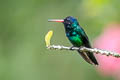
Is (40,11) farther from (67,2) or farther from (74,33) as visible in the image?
(74,33)

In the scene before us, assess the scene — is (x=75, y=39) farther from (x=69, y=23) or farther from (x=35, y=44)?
(x=35, y=44)

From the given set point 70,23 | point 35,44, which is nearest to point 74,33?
point 70,23

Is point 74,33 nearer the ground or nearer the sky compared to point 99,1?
nearer the ground

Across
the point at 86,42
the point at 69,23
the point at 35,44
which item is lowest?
the point at 86,42

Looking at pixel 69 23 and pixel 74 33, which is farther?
pixel 74 33

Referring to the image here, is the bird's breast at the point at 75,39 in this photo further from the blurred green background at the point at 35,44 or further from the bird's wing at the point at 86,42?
the blurred green background at the point at 35,44

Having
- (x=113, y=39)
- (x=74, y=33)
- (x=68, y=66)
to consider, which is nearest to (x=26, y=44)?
(x=68, y=66)

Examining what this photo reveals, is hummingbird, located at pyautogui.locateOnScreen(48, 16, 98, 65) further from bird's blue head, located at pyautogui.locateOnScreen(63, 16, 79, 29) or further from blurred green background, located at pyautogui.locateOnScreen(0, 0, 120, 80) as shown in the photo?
blurred green background, located at pyautogui.locateOnScreen(0, 0, 120, 80)

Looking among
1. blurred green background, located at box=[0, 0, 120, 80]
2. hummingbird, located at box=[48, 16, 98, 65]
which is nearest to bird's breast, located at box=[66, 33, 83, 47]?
hummingbird, located at box=[48, 16, 98, 65]
